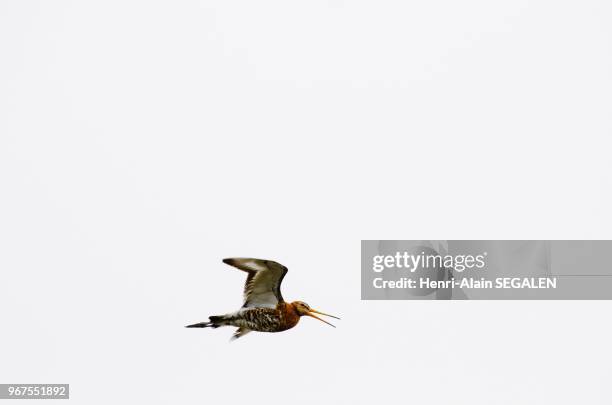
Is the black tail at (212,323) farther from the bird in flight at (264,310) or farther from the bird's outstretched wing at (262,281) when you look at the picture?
the bird's outstretched wing at (262,281)

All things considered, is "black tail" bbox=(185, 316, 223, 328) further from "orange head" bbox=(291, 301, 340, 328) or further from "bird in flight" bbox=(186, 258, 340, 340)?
"orange head" bbox=(291, 301, 340, 328)

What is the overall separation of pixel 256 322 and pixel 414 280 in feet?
36.8

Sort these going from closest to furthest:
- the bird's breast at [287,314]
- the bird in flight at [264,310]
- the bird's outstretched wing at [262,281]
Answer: the bird's outstretched wing at [262,281]
the bird in flight at [264,310]
the bird's breast at [287,314]

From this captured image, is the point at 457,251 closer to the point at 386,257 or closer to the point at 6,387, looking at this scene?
the point at 386,257

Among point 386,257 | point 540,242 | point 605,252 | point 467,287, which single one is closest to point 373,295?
point 386,257

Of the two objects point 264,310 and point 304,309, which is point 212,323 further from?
point 304,309

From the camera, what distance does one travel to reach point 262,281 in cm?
1769

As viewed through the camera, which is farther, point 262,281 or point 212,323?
point 212,323

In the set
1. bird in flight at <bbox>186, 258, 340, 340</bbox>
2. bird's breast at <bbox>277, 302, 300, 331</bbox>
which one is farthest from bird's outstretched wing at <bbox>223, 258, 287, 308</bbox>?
bird's breast at <bbox>277, 302, 300, 331</bbox>

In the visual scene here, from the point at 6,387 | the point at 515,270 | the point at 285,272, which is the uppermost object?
the point at 515,270

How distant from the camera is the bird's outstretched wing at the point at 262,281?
1712cm

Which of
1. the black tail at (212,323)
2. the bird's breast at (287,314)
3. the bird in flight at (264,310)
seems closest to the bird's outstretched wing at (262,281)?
the bird in flight at (264,310)

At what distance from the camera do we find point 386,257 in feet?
92.1

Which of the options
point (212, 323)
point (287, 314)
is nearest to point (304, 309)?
point (287, 314)
